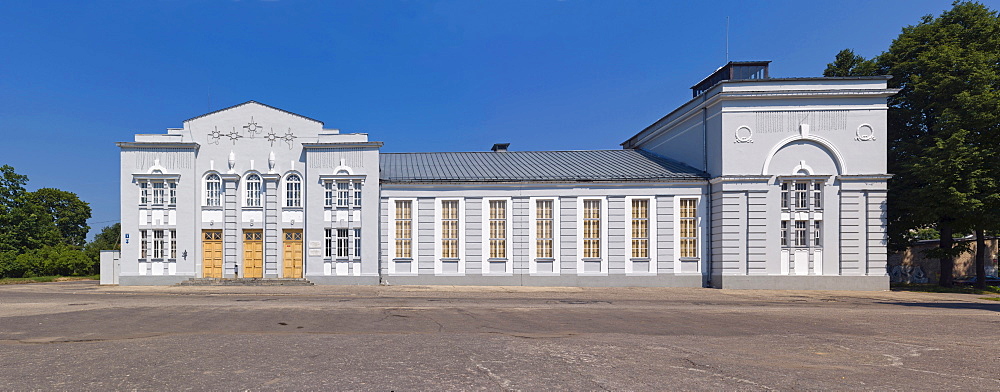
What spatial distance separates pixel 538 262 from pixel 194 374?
21256mm

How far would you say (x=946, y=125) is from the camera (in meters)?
24.5

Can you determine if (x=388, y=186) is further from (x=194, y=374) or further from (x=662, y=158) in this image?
(x=194, y=374)

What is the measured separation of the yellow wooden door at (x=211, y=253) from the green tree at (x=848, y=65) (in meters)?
37.4

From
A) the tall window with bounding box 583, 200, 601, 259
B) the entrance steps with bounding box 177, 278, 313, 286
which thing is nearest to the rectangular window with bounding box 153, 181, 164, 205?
the entrance steps with bounding box 177, 278, 313, 286

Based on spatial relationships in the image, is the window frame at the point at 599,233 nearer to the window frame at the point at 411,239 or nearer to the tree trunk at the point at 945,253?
the window frame at the point at 411,239

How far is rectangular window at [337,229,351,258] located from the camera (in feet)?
88.6

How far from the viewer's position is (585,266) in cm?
2727

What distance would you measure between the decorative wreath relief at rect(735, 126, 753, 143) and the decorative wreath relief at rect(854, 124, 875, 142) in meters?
5.28

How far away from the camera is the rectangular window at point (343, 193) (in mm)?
27188

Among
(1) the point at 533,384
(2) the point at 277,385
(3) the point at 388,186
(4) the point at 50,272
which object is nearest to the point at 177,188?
(3) the point at 388,186

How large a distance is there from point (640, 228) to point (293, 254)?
1882 cm

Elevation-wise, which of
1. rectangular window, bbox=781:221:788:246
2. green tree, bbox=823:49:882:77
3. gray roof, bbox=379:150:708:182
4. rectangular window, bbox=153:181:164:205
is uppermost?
green tree, bbox=823:49:882:77

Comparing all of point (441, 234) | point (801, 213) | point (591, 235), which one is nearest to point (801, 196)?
point (801, 213)

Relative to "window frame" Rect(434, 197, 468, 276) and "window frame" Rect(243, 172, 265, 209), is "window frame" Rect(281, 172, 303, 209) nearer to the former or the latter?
"window frame" Rect(243, 172, 265, 209)
